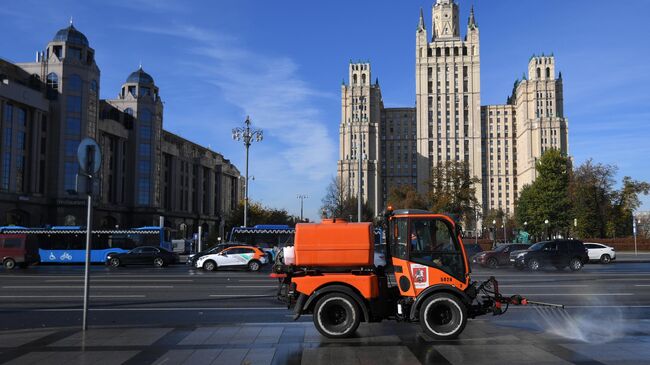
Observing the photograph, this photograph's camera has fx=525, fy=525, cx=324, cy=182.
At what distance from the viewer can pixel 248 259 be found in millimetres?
29250

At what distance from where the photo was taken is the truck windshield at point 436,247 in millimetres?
9055

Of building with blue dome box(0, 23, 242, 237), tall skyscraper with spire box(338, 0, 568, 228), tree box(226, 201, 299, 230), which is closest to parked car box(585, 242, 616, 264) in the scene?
building with blue dome box(0, 23, 242, 237)

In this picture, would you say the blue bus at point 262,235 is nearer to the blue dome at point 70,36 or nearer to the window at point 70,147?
the window at point 70,147

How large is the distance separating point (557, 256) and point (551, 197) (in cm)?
4413

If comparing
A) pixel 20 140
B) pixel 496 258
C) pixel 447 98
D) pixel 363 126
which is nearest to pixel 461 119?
pixel 447 98

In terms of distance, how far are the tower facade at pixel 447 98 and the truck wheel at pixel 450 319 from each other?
142398 mm

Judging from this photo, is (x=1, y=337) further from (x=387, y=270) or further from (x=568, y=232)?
(x=568, y=232)

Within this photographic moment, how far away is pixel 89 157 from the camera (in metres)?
9.80

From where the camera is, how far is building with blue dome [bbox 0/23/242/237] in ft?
197

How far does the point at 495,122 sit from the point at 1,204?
141m

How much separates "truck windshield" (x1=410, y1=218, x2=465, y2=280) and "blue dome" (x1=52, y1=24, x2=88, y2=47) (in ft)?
220

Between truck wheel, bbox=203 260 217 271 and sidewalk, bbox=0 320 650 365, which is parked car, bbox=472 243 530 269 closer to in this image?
truck wheel, bbox=203 260 217 271

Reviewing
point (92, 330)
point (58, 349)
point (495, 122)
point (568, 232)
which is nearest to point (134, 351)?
point (58, 349)

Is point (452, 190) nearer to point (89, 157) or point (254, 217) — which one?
point (254, 217)
